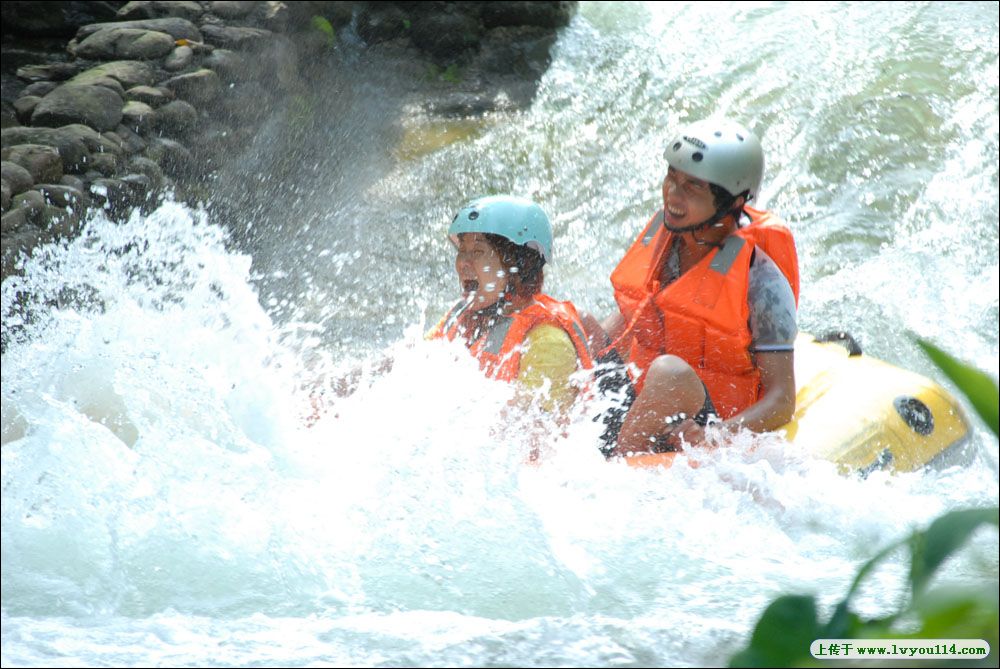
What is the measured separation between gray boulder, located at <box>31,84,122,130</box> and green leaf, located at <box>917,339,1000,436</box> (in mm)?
6749

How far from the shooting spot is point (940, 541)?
90cm

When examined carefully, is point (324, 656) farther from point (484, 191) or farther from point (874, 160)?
point (874, 160)

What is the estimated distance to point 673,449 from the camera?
393cm

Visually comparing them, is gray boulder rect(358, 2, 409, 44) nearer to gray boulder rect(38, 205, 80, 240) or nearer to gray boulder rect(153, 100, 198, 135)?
gray boulder rect(153, 100, 198, 135)

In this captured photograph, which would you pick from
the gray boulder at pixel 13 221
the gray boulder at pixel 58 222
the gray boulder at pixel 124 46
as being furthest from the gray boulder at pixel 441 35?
the gray boulder at pixel 13 221

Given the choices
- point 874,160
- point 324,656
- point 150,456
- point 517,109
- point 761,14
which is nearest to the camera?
point 324,656

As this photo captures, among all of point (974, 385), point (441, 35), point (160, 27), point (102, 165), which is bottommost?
point (102, 165)

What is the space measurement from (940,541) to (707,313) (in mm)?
3241

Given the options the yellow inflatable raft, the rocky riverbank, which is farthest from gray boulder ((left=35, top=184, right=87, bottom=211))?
the yellow inflatable raft

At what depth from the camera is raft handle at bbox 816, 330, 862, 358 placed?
4812mm

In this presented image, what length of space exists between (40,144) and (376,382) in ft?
11.3

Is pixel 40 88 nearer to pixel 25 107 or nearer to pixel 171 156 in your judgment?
pixel 25 107

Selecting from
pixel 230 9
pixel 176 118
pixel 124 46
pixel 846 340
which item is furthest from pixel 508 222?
pixel 230 9

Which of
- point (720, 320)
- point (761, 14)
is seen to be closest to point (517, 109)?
point (761, 14)
